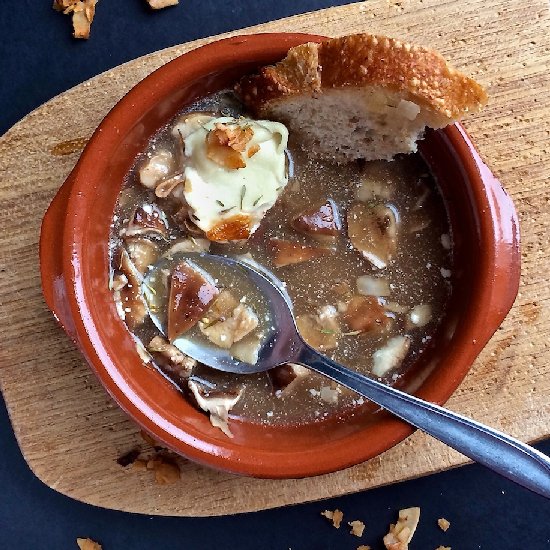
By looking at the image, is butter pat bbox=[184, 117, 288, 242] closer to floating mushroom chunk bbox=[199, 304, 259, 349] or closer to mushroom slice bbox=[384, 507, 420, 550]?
floating mushroom chunk bbox=[199, 304, 259, 349]

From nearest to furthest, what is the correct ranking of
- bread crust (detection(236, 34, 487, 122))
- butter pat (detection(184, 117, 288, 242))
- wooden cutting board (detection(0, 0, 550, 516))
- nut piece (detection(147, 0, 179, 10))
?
bread crust (detection(236, 34, 487, 122))
butter pat (detection(184, 117, 288, 242))
wooden cutting board (detection(0, 0, 550, 516))
nut piece (detection(147, 0, 179, 10))

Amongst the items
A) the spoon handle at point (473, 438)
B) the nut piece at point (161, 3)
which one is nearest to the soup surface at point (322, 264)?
the spoon handle at point (473, 438)

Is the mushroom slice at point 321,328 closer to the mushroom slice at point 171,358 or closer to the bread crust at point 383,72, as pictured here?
the mushroom slice at point 171,358

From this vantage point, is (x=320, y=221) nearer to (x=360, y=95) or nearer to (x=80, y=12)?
(x=360, y=95)

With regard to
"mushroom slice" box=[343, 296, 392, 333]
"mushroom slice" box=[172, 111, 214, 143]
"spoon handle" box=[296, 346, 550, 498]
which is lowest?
"spoon handle" box=[296, 346, 550, 498]

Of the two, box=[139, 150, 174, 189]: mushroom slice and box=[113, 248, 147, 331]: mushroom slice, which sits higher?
box=[139, 150, 174, 189]: mushroom slice

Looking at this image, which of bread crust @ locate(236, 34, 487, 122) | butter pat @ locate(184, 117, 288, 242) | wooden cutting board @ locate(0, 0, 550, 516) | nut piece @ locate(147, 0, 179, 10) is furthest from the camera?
nut piece @ locate(147, 0, 179, 10)

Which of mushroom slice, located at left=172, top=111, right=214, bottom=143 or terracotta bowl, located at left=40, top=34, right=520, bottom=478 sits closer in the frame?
terracotta bowl, located at left=40, top=34, right=520, bottom=478

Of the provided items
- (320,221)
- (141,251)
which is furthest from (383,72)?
(141,251)

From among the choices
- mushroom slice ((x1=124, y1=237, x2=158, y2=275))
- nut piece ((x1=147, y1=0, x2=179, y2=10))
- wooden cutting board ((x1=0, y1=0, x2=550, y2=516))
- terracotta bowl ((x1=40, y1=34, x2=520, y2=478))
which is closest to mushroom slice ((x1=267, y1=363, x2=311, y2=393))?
terracotta bowl ((x1=40, y1=34, x2=520, y2=478))
